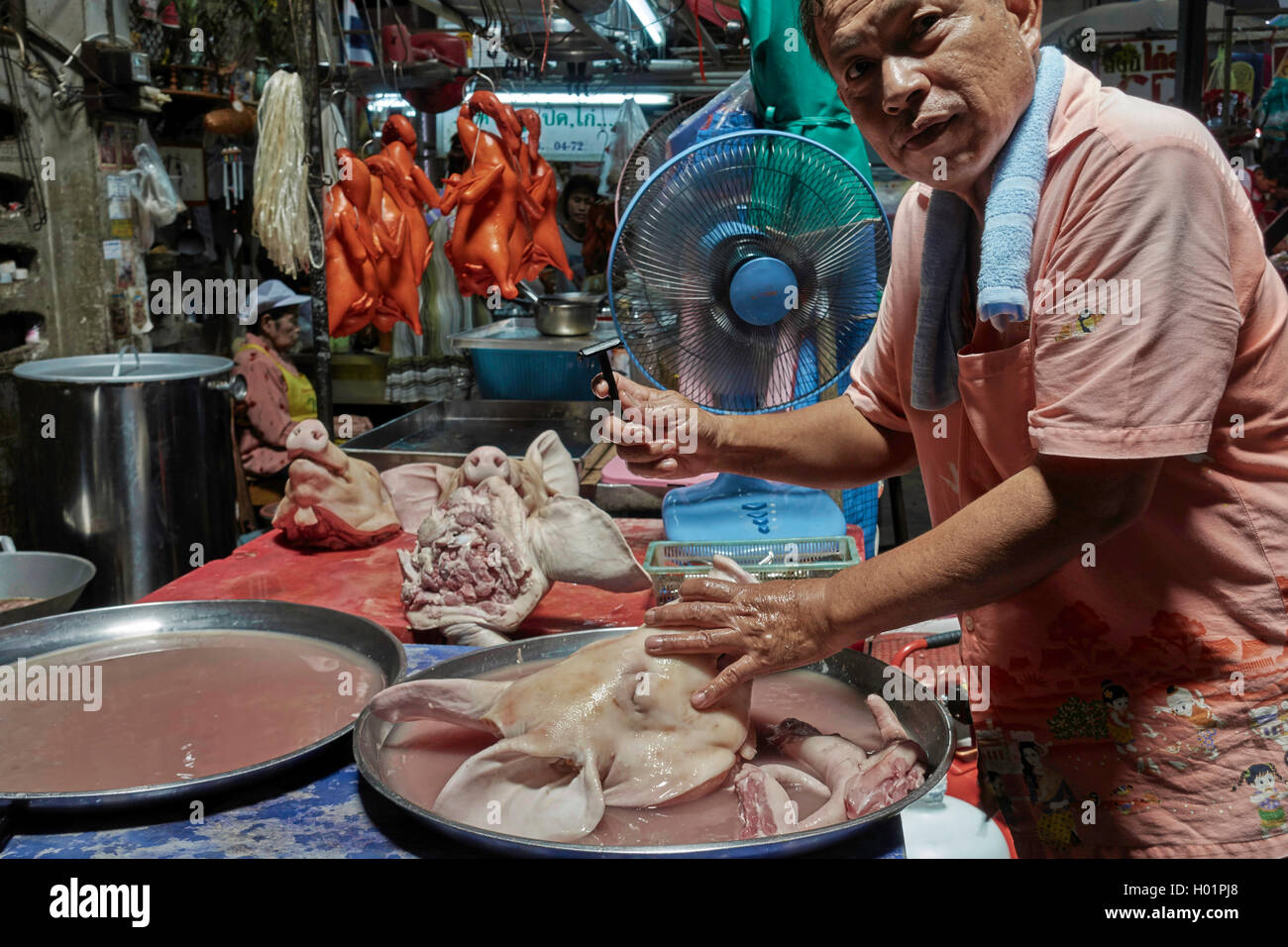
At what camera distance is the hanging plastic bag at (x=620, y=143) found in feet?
26.3

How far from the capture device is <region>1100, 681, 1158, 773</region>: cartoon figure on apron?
1541 millimetres

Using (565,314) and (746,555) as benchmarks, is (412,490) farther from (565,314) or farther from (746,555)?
(565,314)

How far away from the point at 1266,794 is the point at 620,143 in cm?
721

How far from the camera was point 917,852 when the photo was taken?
2035mm

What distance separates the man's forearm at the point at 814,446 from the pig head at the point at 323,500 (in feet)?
5.05

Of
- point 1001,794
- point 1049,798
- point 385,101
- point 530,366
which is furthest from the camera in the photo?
point 385,101

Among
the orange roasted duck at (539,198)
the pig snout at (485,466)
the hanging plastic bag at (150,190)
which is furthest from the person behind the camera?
the hanging plastic bag at (150,190)

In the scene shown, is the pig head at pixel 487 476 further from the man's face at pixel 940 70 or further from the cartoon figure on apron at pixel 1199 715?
the cartoon figure on apron at pixel 1199 715

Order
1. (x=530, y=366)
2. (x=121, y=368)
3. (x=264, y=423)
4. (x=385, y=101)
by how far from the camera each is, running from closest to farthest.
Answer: (x=121, y=368) → (x=530, y=366) → (x=264, y=423) → (x=385, y=101)

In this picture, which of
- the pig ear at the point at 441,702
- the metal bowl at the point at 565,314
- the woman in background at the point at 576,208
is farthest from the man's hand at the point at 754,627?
the woman in background at the point at 576,208

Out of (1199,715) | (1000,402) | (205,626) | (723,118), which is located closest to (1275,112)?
(723,118)

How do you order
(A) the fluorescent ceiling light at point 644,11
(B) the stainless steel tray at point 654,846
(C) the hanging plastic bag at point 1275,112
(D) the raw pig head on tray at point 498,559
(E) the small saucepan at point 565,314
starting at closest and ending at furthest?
1. (B) the stainless steel tray at point 654,846
2. (D) the raw pig head on tray at point 498,559
3. (C) the hanging plastic bag at point 1275,112
4. (E) the small saucepan at point 565,314
5. (A) the fluorescent ceiling light at point 644,11

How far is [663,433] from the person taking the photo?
1979 mm

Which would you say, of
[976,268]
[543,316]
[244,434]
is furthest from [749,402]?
[244,434]
